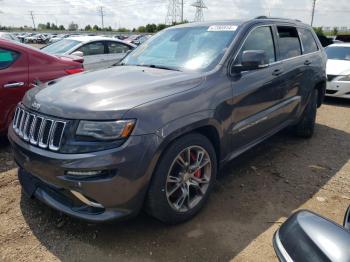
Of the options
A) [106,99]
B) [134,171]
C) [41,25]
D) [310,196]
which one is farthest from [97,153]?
[41,25]

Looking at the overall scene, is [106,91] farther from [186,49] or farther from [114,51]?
[114,51]

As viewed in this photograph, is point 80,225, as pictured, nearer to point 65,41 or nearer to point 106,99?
point 106,99

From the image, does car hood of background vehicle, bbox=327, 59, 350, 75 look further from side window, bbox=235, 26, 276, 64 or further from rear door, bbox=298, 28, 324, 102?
→ side window, bbox=235, 26, 276, 64

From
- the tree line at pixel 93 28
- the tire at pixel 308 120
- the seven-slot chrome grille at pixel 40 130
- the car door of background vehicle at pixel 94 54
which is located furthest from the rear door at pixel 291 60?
the tree line at pixel 93 28

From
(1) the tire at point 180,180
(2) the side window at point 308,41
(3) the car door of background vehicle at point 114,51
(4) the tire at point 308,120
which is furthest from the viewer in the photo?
Answer: (3) the car door of background vehicle at point 114,51

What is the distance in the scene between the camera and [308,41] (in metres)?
5.29

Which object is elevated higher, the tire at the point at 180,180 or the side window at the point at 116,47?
the side window at the point at 116,47

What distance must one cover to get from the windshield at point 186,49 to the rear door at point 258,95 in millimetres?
238

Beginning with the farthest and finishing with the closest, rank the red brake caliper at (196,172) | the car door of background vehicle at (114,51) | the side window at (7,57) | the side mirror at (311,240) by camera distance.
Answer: the car door of background vehicle at (114,51), the side window at (7,57), the red brake caliper at (196,172), the side mirror at (311,240)

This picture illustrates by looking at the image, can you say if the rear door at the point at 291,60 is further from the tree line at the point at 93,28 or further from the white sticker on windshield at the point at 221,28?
the tree line at the point at 93,28

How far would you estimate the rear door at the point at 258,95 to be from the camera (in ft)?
11.3

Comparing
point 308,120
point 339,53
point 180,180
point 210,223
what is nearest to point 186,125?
point 180,180

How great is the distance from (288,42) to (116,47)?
18.4 feet

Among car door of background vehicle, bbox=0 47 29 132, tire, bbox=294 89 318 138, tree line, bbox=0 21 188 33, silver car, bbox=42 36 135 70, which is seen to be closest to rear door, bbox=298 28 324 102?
tire, bbox=294 89 318 138
